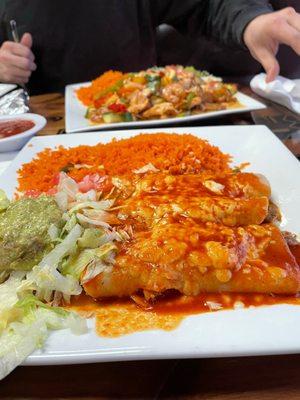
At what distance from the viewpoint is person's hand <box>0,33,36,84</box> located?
374 centimetres

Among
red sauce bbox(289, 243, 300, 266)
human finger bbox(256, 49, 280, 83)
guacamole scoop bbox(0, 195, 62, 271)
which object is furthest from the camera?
human finger bbox(256, 49, 280, 83)

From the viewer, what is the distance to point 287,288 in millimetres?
1300

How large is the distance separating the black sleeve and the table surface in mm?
3096

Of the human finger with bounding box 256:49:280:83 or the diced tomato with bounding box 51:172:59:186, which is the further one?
the human finger with bounding box 256:49:280:83

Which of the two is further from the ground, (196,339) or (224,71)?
(196,339)

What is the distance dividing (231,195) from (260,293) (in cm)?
53

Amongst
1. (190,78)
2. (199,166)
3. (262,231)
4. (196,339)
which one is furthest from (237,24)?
(196,339)

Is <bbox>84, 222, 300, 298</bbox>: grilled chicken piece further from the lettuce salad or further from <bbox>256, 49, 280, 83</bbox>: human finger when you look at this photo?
<bbox>256, 49, 280, 83</bbox>: human finger

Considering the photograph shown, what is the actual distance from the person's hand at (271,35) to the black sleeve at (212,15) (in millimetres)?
247

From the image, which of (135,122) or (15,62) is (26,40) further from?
(135,122)

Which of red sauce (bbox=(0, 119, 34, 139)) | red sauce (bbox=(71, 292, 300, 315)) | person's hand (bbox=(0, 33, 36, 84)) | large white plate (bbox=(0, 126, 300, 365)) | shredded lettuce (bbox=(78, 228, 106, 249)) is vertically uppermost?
person's hand (bbox=(0, 33, 36, 84))

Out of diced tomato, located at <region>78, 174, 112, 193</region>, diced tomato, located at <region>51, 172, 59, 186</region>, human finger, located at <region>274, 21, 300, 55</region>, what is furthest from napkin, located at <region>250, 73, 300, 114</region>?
diced tomato, located at <region>51, 172, 59, 186</region>

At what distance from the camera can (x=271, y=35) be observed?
10.1 ft

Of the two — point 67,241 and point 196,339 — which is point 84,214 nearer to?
point 67,241
